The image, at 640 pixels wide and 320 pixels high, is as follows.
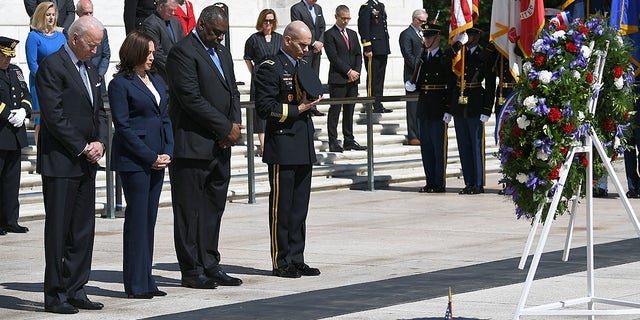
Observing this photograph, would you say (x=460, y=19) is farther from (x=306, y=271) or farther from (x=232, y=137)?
(x=232, y=137)

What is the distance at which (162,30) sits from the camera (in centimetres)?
1606

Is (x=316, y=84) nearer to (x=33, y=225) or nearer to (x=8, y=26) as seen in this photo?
(x=33, y=225)

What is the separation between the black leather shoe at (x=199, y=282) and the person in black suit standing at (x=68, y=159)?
103cm

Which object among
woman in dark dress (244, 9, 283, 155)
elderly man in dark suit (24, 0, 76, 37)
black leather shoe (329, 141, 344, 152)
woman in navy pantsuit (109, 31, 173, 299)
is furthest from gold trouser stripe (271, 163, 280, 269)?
black leather shoe (329, 141, 344, 152)

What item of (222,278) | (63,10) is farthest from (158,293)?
(63,10)

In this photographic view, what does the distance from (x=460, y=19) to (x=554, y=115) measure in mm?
10173

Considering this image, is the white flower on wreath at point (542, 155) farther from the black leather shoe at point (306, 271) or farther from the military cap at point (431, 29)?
the military cap at point (431, 29)

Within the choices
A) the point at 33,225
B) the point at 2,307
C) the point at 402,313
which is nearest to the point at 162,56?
the point at 33,225

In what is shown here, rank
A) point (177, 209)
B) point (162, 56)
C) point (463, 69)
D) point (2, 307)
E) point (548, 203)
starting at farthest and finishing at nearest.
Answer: point (463, 69), point (162, 56), point (177, 209), point (2, 307), point (548, 203)

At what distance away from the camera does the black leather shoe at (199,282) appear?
10.5 metres

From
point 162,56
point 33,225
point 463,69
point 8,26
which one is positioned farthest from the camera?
point 8,26

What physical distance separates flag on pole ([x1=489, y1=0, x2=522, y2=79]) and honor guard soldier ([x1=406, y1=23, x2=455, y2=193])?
3631 mm

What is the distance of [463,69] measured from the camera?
58.1ft

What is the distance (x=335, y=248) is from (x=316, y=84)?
213cm
